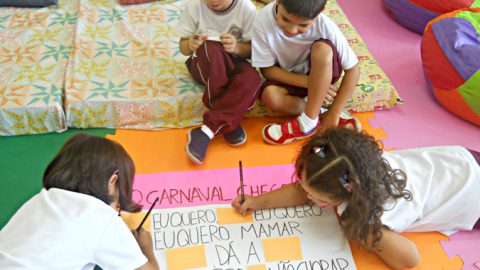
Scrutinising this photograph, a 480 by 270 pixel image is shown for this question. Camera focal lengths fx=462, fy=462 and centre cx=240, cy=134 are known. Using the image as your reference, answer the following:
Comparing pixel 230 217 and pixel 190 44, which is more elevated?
pixel 190 44

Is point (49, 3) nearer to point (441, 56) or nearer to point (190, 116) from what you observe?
point (190, 116)

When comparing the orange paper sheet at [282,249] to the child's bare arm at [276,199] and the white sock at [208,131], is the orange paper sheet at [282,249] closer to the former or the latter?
the child's bare arm at [276,199]

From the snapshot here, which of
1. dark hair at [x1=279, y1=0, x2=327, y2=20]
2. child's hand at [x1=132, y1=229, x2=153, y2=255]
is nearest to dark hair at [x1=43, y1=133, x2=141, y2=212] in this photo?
child's hand at [x1=132, y1=229, x2=153, y2=255]

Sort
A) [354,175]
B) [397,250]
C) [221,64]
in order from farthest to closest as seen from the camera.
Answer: [221,64] → [397,250] → [354,175]

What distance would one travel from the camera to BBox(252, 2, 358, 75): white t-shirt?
1.46 meters

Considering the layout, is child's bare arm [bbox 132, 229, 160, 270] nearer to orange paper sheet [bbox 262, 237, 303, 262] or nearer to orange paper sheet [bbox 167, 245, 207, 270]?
orange paper sheet [bbox 167, 245, 207, 270]

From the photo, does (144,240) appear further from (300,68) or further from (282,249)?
(300,68)

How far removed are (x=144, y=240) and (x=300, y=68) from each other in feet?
2.54

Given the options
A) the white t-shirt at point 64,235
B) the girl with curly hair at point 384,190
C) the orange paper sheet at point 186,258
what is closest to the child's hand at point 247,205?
the girl with curly hair at point 384,190

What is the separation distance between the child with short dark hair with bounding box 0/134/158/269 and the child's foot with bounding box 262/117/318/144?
0.61 metres

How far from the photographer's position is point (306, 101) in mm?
1577

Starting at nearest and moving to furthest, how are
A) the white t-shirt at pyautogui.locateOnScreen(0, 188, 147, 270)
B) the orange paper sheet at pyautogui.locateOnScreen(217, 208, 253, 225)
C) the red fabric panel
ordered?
the white t-shirt at pyautogui.locateOnScreen(0, 188, 147, 270)
the orange paper sheet at pyautogui.locateOnScreen(217, 208, 253, 225)
the red fabric panel

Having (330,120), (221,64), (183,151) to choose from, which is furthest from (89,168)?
(330,120)

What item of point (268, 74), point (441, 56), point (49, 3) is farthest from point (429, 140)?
point (49, 3)
